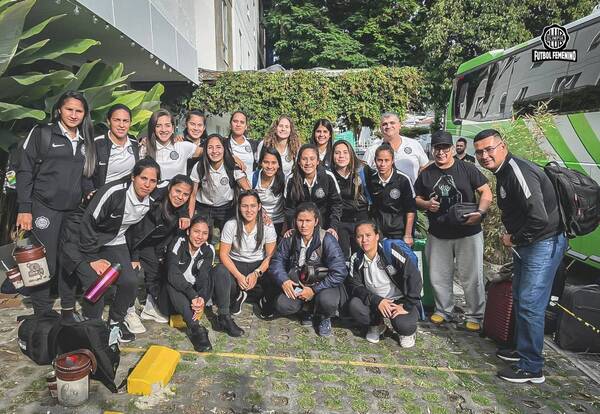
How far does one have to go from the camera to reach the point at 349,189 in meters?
4.22

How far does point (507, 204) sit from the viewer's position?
9.88 feet

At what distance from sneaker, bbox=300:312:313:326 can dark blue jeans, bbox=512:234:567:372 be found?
1823 millimetres

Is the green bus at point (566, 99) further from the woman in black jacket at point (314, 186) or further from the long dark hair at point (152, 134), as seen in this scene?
the long dark hair at point (152, 134)

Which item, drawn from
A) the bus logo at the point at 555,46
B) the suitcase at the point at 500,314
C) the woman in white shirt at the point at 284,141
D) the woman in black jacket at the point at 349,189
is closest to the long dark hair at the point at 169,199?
the woman in white shirt at the point at 284,141

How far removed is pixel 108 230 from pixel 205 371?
4.49 feet

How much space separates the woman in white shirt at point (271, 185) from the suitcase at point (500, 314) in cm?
216

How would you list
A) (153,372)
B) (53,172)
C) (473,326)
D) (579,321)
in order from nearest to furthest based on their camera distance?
1. (153,372)
2. (53,172)
3. (579,321)
4. (473,326)

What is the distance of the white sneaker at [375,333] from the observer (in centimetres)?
366

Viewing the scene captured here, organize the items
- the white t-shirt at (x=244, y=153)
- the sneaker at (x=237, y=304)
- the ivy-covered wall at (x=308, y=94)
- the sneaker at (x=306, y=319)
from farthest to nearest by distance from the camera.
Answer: the ivy-covered wall at (x=308, y=94) < the white t-shirt at (x=244, y=153) < the sneaker at (x=237, y=304) < the sneaker at (x=306, y=319)

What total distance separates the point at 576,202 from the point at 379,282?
5.42 feet

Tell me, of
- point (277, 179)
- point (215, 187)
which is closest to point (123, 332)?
point (215, 187)

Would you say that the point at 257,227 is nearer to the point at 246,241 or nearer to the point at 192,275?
the point at 246,241

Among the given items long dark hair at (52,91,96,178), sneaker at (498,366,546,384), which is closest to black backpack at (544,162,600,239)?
sneaker at (498,366,546,384)

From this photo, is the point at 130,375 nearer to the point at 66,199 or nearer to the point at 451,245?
the point at 66,199
